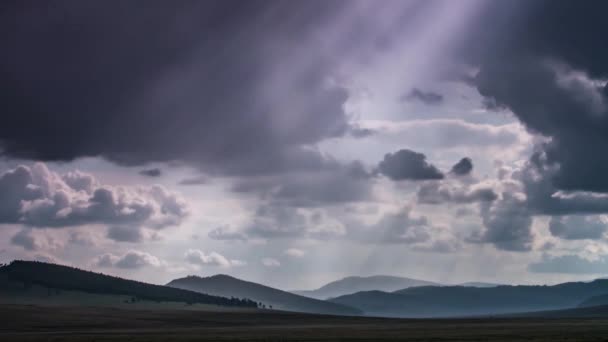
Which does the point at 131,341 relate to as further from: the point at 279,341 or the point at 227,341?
the point at 279,341

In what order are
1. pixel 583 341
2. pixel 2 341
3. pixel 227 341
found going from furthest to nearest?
1. pixel 2 341
2. pixel 227 341
3. pixel 583 341

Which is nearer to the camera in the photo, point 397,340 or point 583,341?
point 583,341

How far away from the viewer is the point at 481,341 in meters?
153

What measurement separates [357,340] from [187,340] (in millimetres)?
Result: 34693

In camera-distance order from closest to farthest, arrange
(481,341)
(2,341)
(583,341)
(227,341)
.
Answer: (583,341) < (481,341) < (227,341) < (2,341)

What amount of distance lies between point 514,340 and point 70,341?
87839 mm

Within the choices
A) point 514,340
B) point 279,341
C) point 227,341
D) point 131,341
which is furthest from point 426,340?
point 131,341

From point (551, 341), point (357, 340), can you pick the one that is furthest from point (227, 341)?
point (551, 341)

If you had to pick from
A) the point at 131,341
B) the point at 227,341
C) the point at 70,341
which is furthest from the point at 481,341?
the point at 70,341

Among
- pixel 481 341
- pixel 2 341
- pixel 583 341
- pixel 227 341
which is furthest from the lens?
pixel 2 341

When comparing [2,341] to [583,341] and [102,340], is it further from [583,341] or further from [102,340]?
[583,341]

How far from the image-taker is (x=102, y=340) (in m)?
170

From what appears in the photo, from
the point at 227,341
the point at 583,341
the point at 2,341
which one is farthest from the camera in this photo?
the point at 2,341

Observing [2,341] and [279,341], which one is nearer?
[279,341]
